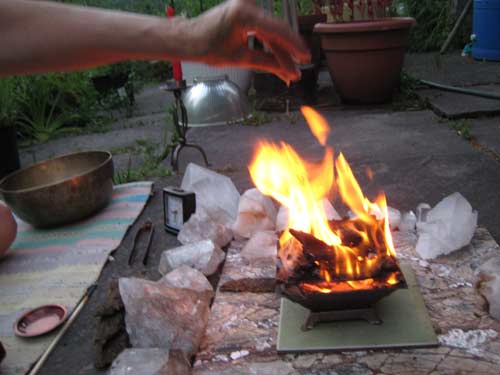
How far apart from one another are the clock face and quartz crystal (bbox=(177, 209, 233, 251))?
128 millimetres

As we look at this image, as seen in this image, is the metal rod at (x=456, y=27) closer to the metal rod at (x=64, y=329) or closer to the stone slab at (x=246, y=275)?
the stone slab at (x=246, y=275)

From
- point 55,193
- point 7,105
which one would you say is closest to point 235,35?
point 55,193

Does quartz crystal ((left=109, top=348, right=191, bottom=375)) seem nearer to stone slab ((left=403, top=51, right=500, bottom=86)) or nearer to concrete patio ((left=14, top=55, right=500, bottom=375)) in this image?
concrete patio ((left=14, top=55, right=500, bottom=375))

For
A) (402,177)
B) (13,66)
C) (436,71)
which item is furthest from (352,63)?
(13,66)

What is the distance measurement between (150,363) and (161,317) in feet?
0.68

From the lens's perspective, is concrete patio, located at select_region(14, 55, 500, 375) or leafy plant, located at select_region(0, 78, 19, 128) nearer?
concrete patio, located at select_region(14, 55, 500, 375)

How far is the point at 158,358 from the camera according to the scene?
1.56 metres

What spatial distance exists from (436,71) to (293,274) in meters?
5.12

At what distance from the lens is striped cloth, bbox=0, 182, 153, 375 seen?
1.94m

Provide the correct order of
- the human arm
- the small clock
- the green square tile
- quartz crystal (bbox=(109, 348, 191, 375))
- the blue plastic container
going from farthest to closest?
the blue plastic container → the small clock → the green square tile → quartz crystal (bbox=(109, 348, 191, 375)) → the human arm

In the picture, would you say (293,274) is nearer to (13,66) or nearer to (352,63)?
(13,66)

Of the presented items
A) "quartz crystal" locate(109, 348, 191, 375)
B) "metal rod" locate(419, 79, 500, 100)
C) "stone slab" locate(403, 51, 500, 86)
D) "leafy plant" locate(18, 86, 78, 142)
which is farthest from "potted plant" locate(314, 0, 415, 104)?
"quartz crystal" locate(109, 348, 191, 375)

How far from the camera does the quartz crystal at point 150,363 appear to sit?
1.52 metres

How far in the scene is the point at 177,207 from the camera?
260 centimetres
